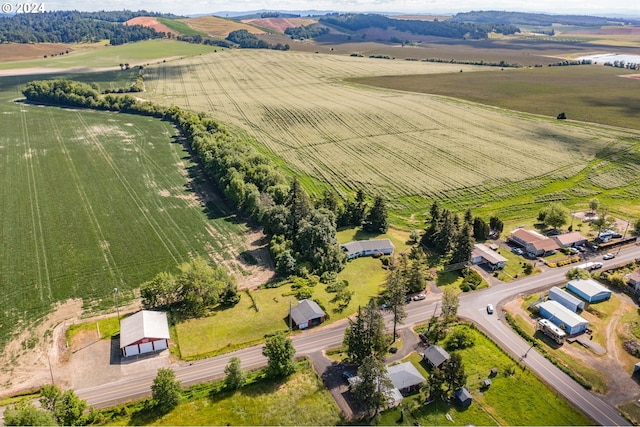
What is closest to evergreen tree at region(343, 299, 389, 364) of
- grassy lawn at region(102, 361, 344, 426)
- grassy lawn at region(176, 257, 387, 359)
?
grassy lawn at region(102, 361, 344, 426)

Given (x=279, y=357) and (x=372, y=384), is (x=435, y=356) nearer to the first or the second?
(x=372, y=384)

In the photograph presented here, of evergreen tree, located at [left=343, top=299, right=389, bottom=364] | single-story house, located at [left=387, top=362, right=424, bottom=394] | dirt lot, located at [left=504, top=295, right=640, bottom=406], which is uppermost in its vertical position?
evergreen tree, located at [left=343, top=299, right=389, bottom=364]

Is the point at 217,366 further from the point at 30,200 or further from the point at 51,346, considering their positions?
the point at 30,200

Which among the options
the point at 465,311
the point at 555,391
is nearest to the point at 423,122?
the point at 465,311

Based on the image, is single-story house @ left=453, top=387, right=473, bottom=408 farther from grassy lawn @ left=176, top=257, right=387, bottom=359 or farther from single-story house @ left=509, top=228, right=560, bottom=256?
single-story house @ left=509, top=228, right=560, bottom=256

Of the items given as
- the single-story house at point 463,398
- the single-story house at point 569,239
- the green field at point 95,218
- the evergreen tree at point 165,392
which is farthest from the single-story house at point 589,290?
the evergreen tree at point 165,392

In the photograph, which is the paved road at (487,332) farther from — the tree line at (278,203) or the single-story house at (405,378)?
the tree line at (278,203)
